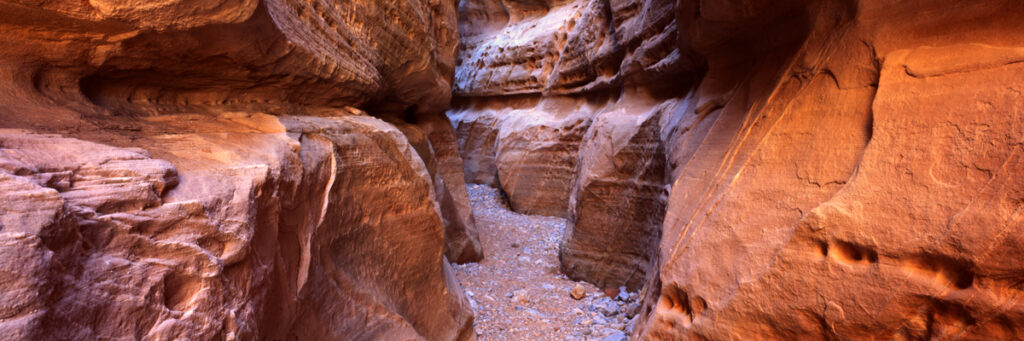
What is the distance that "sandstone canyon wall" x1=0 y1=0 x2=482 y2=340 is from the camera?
3.98 feet

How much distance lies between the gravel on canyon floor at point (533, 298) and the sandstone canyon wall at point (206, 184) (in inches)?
21.9

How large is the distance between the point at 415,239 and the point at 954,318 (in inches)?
109

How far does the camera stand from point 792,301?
6.60ft

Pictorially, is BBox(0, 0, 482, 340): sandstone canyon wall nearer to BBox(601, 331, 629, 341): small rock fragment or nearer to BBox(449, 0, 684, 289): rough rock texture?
BBox(601, 331, 629, 341): small rock fragment

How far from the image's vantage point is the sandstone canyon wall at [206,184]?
1.21 m

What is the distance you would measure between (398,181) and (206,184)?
1.51 m

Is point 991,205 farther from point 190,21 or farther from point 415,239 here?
point 190,21

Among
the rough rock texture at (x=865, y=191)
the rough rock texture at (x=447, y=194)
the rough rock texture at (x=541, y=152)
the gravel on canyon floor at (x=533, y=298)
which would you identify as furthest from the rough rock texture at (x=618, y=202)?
the rough rock texture at (x=541, y=152)

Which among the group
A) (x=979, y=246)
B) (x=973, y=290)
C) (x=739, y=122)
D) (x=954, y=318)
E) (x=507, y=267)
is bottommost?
(x=507, y=267)

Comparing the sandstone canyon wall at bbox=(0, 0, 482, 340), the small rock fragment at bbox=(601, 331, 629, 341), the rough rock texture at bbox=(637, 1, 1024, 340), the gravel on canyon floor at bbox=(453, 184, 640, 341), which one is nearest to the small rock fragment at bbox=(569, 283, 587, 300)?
the gravel on canyon floor at bbox=(453, 184, 640, 341)

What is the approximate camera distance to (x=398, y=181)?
10.2ft

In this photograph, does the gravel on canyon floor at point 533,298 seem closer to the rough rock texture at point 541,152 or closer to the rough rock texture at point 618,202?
the rough rock texture at point 618,202

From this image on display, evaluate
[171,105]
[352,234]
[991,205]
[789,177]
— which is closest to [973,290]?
[991,205]

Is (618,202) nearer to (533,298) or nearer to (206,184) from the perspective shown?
(533,298)
